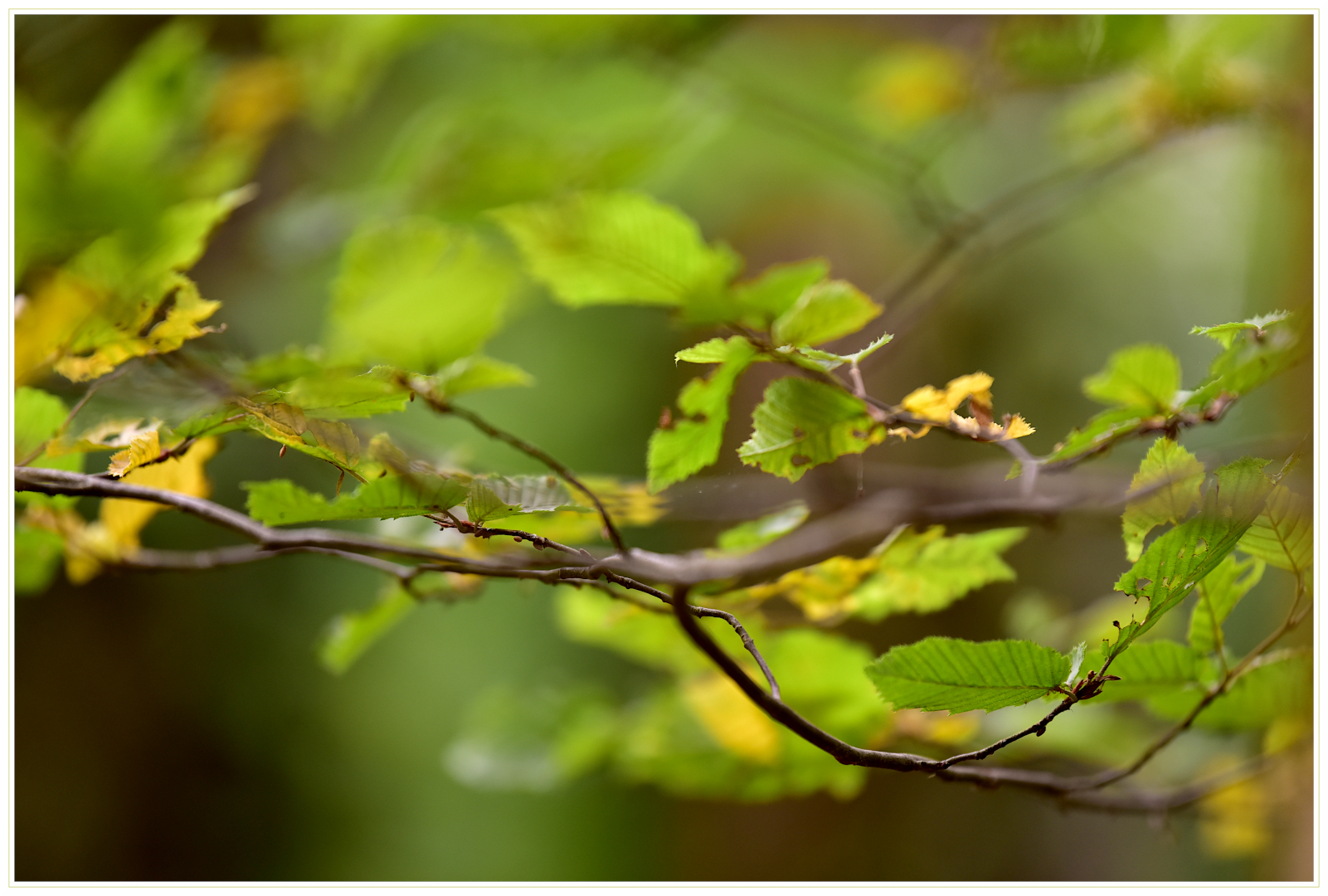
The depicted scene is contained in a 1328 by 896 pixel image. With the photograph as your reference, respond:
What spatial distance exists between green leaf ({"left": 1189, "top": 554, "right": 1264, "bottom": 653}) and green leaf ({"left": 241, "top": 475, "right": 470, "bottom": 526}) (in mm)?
338

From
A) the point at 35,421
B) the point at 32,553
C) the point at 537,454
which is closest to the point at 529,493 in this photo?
the point at 537,454

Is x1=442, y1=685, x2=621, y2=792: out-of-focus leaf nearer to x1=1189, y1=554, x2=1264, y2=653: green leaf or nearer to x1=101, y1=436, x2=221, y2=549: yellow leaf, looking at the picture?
x1=101, y1=436, x2=221, y2=549: yellow leaf

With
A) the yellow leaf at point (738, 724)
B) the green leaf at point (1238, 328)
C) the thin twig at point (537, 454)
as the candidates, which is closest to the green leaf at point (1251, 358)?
the green leaf at point (1238, 328)

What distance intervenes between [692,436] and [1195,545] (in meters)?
0.19

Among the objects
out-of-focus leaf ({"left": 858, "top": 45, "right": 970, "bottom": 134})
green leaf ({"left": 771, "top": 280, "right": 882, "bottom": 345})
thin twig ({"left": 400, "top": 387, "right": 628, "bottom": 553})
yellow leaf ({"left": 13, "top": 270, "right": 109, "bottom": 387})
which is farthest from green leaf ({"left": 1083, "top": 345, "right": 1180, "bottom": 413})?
out-of-focus leaf ({"left": 858, "top": 45, "right": 970, "bottom": 134})

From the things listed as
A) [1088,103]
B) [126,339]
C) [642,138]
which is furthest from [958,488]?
[1088,103]

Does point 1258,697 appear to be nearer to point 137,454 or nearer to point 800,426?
point 800,426

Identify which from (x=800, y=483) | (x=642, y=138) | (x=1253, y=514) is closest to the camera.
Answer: (x=1253, y=514)

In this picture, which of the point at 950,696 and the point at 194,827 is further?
the point at 194,827

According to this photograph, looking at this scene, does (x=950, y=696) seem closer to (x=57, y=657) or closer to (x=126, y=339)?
(x=126, y=339)

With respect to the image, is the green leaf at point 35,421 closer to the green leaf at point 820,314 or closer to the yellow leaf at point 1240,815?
the green leaf at point 820,314

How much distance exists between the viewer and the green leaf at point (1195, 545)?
275 mm

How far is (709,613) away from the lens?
0.32 metres

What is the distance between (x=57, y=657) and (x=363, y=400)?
163cm
